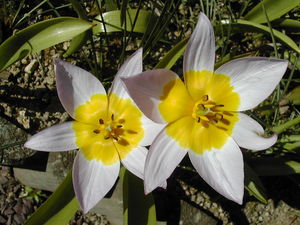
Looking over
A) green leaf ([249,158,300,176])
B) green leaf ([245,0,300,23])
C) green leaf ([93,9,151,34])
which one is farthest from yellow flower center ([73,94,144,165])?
green leaf ([245,0,300,23])

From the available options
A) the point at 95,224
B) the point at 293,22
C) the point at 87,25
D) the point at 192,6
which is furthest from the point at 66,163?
the point at 293,22

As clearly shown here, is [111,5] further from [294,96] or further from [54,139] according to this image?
[294,96]

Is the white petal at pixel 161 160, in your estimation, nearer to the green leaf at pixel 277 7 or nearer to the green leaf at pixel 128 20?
the green leaf at pixel 128 20

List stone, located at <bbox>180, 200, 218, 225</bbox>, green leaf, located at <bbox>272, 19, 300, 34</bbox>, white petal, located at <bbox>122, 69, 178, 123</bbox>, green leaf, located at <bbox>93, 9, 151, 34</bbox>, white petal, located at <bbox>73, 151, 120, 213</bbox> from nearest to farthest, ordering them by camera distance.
Answer: white petal, located at <bbox>122, 69, 178, 123</bbox>
white petal, located at <bbox>73, 151, 120, 213</bbox>
green leaf, located at <bbox>93, 9, 151, 34</bbox>
green leaf, located at <bbox>272, 19, 300, 34</bbox>
stone, located at <bbox>180, 200, 218, 225</bbox>

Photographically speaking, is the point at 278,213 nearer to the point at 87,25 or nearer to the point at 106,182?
the point at 106,182

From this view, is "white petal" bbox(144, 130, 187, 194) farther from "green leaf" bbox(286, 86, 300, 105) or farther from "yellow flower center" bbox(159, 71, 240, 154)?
"green leaf" bbox(286, 86, 300, 105)

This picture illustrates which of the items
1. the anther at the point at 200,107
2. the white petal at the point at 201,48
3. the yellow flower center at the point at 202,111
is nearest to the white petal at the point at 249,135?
the yellow flower center at the point at 202,111

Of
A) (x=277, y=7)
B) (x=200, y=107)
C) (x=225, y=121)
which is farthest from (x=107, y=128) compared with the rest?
(x=277, y=7)
